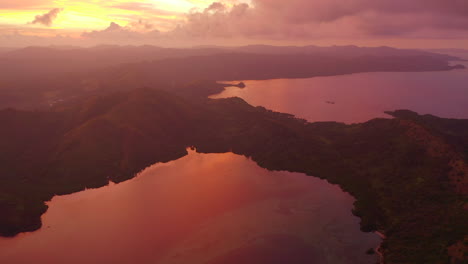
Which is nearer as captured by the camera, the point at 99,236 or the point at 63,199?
the point at 99,236

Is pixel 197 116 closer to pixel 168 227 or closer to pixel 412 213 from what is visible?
pixel 168 227

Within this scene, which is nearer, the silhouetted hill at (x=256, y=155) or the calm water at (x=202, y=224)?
the calm water at (x=202, y=224)

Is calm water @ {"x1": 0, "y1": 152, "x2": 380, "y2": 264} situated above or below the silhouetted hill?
below

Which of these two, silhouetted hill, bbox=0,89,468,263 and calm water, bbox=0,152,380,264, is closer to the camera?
calm water, bbox=0,152,380,264

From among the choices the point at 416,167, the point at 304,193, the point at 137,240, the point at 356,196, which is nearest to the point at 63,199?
the point at 137,240
